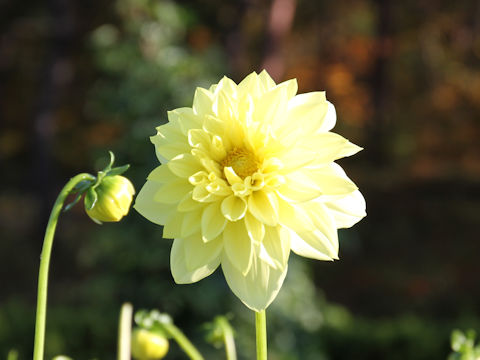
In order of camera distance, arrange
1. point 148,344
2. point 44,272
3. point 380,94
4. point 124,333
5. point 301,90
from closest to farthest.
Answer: point 44,272
point 124,333
point 148,344
point 380,94
point 301,90

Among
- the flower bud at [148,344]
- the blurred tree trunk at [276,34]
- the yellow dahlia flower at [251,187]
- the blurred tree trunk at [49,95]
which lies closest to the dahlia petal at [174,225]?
the yellow dahlia flower at [251,187]

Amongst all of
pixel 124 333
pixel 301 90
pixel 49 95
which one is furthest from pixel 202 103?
pixel 301 90

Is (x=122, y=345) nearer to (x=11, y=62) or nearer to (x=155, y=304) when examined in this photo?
(x=155, y=304)

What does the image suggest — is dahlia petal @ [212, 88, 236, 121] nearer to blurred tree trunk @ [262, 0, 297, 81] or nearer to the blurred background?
the blurred background

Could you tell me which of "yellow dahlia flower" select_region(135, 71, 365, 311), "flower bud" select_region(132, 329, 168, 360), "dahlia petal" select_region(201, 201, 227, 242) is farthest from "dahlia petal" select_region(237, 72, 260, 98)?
"flower bud" select_region(132, 329, 168, 360)

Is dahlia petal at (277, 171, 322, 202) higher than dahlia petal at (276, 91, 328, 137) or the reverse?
the reverse

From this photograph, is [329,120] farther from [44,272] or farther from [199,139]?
[44,272]
